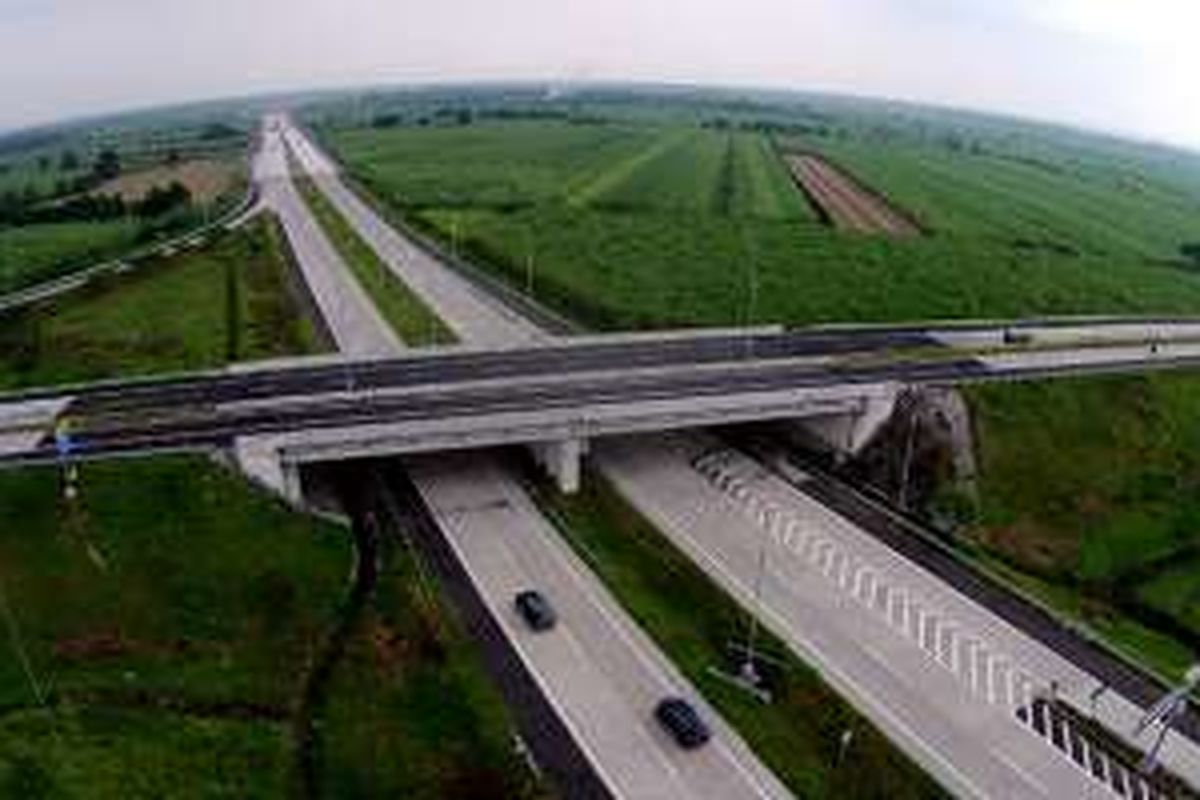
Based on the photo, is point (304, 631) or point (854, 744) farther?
point (304, 631)

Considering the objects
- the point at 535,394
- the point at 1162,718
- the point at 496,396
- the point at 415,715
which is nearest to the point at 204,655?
the point at 415,715

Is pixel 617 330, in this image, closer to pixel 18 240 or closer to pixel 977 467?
pixel 977 467

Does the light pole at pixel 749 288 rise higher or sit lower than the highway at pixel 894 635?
higher

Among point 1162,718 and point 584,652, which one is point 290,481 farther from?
point 1162,718

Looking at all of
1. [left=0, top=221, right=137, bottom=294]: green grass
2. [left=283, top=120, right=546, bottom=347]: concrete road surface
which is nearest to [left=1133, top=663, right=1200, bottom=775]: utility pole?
[left=283, top=120, right=546, bottom=347]: concrete road surface

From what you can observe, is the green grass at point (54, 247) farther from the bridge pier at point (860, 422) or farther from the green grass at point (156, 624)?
the bridge pier at point (860, 422)

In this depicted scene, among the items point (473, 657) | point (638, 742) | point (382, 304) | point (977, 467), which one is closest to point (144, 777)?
point (473, 657)

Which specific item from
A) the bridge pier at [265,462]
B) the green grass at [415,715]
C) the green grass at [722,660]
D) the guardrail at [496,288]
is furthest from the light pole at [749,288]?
the green grass at [415,715]
